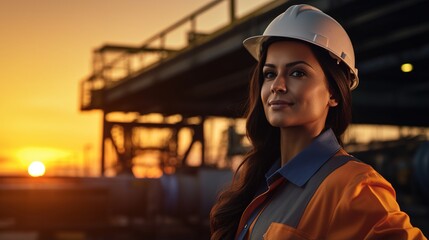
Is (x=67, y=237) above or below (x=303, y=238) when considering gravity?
below

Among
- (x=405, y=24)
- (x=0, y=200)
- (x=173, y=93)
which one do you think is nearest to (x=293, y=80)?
(x=405, y=24)

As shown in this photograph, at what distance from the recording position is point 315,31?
2.74 m

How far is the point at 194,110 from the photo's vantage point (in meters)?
32.3

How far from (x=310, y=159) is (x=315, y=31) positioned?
1.66 feet

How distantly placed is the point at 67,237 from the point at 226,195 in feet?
58.5

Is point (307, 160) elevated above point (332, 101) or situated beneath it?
situated beneath

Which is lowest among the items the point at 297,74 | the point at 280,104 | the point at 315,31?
the point at 280,104

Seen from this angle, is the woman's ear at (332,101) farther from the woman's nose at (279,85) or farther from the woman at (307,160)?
the woman's nose at (279,85)

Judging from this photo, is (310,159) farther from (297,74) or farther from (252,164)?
(252,164)

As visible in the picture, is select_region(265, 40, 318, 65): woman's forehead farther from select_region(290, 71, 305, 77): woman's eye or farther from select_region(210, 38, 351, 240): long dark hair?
select_region(210, 38, 351, 240): long dark hair

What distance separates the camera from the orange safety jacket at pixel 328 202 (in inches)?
85.8

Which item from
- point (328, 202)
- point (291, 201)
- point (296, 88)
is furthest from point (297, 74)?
point (328, 202)

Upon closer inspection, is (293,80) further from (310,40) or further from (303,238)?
(303,238)

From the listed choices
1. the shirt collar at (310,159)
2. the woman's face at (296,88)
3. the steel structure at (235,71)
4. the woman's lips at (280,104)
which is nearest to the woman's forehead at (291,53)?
the woman's face at (296,88)
